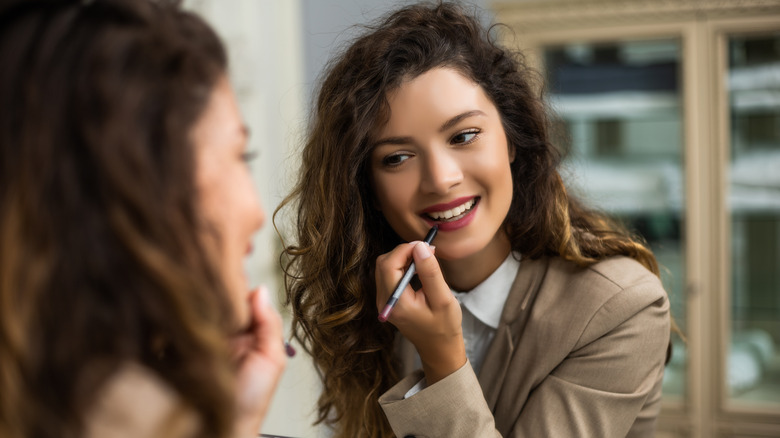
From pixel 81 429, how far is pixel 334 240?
2.02 feet

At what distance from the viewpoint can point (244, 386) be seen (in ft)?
1.82

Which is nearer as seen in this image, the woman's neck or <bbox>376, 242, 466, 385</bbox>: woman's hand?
<bbox>376, 242, 466, 385</bbox>: woman's hand

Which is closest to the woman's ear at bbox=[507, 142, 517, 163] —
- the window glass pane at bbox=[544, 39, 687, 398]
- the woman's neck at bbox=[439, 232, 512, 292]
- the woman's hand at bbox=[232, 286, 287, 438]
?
the woman's neck at bbox=[439, 232, 512, 292]

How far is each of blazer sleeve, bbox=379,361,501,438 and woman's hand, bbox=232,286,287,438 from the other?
0.31 m

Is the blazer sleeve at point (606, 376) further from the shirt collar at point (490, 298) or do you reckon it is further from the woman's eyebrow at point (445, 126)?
the woman's eyebrow at point (445, 126)

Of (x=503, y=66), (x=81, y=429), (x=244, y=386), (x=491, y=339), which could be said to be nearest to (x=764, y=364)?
(x=491, y=339)

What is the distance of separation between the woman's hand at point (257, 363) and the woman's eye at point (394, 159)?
355mm

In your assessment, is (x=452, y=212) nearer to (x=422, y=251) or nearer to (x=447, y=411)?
(x=422, y=251)

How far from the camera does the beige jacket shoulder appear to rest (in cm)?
45

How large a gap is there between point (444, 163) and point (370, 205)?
0.18 metres

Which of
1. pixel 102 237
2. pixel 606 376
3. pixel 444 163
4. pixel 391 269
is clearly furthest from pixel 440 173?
pixel 102 237

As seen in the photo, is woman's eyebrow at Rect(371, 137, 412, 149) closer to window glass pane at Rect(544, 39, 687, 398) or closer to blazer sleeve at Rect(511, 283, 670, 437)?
blazer sleeve at Rect(511, 283, 670, 437)

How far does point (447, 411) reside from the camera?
2.80 feet

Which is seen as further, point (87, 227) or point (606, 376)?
point (606, 376)
